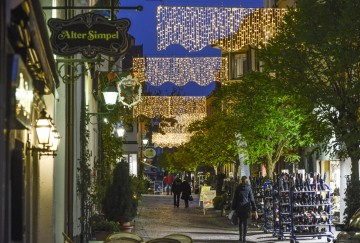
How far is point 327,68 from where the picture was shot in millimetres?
24156

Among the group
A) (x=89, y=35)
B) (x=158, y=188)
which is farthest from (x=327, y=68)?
(x=158, y=188)

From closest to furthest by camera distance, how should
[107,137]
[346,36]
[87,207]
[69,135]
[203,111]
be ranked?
[69,135]
[346,36]
[87,207]
[107,137]
[203,111]

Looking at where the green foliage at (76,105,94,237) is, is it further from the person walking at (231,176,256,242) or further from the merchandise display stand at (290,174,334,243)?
the merchandise display stand at (290,174,334,243)

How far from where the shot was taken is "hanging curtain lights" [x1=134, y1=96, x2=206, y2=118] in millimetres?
54406

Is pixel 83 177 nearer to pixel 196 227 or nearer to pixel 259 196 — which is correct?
pixel 259 196

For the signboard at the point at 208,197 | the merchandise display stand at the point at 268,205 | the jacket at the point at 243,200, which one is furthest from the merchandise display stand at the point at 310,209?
the signboard at the point at 208,197

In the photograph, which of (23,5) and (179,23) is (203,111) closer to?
(179,23)

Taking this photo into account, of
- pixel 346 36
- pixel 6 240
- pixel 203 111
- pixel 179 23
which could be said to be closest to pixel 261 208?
pixel 179 23

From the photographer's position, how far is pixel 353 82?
886 inches

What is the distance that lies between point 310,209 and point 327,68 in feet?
16.4

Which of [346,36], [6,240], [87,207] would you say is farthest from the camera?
[87,207]

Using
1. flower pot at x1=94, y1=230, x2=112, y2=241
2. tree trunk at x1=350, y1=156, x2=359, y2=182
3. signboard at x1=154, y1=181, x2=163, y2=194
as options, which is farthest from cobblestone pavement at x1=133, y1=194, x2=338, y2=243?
signboard at x1=154, y1=181, x2=163, y2=194

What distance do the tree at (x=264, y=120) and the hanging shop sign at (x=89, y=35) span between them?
57.2 ft

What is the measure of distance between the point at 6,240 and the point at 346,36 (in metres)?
15.1
